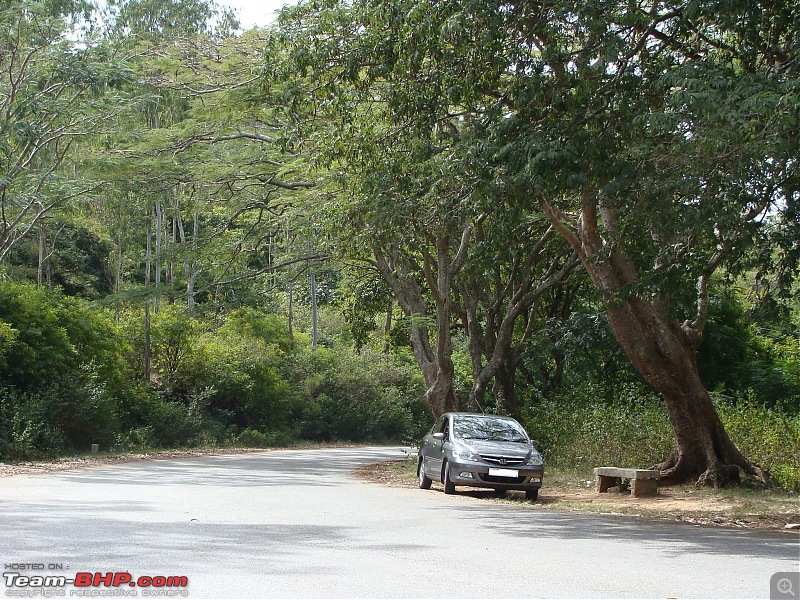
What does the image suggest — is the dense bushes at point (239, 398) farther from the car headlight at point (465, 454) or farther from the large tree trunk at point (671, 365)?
the car headlight at point (465, 454)

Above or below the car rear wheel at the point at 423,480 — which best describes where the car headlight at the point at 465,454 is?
above

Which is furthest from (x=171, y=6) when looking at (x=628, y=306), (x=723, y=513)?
(x=723, y=513)

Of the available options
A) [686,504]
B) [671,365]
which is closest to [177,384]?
[671,365]

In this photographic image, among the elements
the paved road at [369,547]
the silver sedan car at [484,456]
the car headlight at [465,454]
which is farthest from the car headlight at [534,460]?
the paved road at [369,547]

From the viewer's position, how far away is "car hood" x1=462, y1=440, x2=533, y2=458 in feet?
56.2

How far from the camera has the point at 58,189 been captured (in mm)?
23703

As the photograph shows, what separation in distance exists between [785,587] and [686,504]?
8.25m

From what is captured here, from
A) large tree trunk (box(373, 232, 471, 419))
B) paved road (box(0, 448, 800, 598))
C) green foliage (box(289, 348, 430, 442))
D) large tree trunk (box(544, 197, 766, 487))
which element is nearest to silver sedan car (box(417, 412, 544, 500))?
paved road (box(0, 448, 800, 598))

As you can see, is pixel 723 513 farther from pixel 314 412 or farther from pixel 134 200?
pixel 314 412

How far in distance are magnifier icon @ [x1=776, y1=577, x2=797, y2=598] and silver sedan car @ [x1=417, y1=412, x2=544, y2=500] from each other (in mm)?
9119

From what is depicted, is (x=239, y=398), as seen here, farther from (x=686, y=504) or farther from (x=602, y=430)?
(x=686, y=504)

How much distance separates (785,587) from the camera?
24.7ft

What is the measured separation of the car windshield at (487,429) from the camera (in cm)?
1795

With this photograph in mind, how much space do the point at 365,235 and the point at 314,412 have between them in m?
29.7
